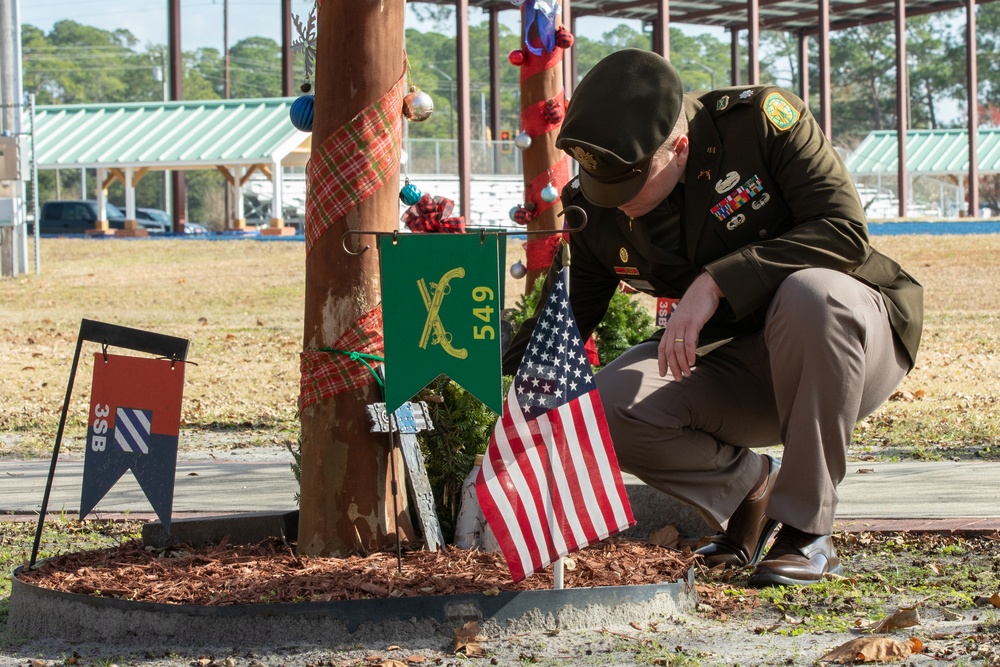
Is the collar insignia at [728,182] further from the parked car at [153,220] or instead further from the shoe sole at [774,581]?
the parked car at [153,220]

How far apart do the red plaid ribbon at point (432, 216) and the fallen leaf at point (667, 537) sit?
1209 millimetres

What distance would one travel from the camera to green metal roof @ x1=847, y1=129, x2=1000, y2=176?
140 ft

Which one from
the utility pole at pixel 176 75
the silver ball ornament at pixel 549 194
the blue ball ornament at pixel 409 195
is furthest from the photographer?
the utility pole at pixel 176 75

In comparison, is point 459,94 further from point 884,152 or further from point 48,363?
point 884,152

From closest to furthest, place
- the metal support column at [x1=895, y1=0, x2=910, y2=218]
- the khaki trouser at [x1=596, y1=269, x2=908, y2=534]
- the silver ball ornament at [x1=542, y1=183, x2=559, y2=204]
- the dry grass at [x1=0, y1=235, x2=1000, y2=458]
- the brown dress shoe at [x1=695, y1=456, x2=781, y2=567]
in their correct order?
the khaki trouser at [x1=596, y1=269, x2=908, y2=534], the brown dress shoe at [x1=695, y1=456, x2=781, y2=567], the dry grass at [x1=0, y1=235, x2=1000, y2=458], the silver ball ornament at [x1=542, y1=183, x2=559, y2=204], the metal support column at [x1=895, y1=0, x2=910, y2=218]

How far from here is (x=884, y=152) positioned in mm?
44531

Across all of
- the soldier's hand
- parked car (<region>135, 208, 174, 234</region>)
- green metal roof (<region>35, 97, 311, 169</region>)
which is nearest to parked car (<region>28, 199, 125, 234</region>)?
parked car (<region>135, 208, 174, 234</region>)

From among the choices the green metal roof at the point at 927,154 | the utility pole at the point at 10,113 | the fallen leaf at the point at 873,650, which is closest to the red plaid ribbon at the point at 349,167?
the fallen leaf at the point at 873,650

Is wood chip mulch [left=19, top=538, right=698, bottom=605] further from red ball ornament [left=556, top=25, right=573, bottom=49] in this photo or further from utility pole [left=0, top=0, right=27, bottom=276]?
utility pole [left=0, top=0, right=27, bottom=276]

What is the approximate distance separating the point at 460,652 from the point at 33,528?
90.1 inches

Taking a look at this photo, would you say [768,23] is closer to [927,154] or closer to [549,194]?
[927,154]

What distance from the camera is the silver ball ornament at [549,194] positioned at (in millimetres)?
8117

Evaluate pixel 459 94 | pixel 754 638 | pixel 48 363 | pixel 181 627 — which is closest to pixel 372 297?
pixel 181 627

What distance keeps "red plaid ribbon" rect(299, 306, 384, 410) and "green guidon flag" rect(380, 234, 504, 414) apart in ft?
1.23
